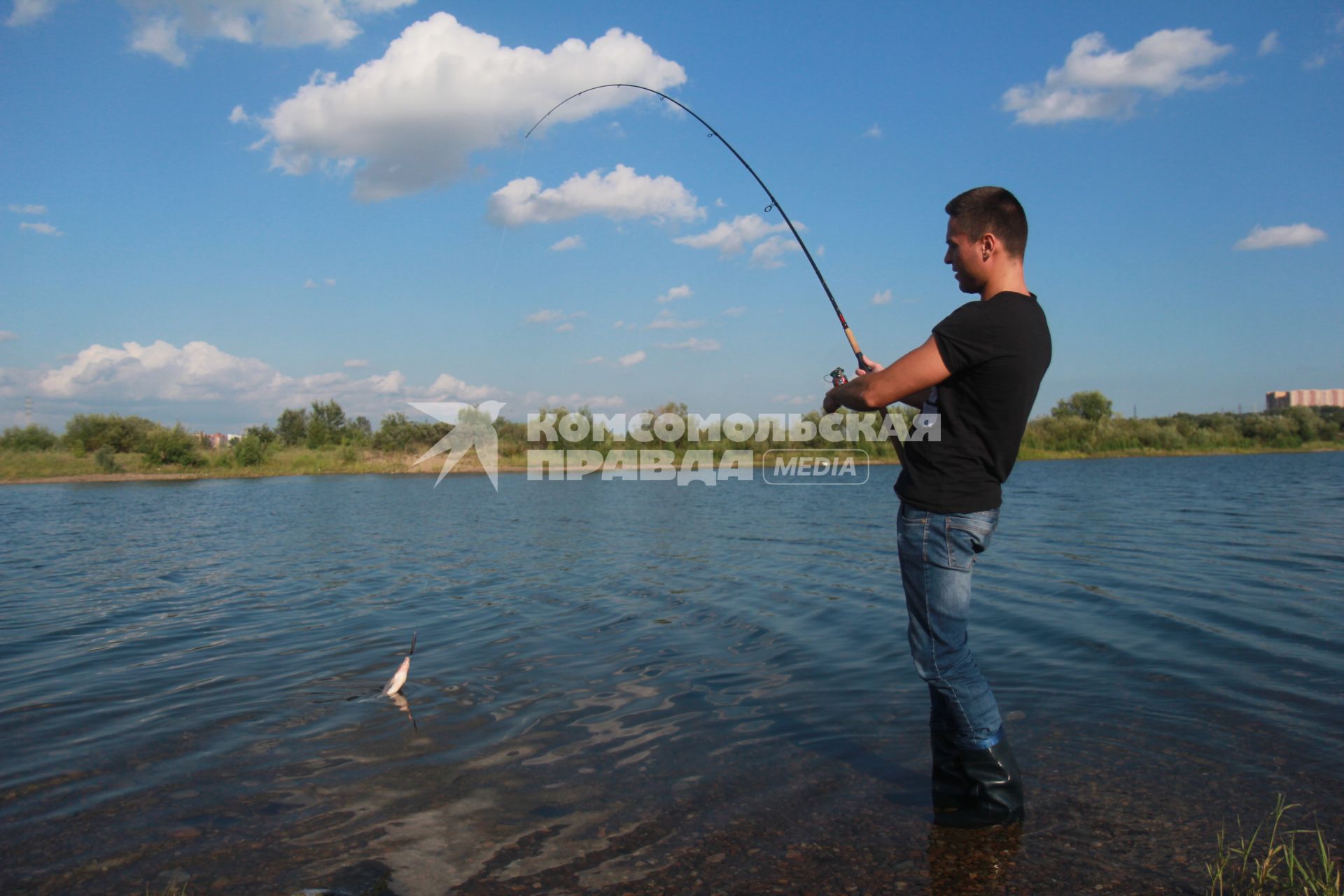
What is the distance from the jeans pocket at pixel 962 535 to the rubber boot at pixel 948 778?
2.50 feet

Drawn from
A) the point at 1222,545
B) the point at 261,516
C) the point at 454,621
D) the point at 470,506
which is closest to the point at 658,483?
the point at 470,506

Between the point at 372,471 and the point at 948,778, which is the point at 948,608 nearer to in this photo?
Result: the point at 948,778

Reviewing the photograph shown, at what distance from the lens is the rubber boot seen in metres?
3.40

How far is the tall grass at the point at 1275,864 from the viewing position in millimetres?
2775

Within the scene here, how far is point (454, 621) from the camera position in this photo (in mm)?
8375

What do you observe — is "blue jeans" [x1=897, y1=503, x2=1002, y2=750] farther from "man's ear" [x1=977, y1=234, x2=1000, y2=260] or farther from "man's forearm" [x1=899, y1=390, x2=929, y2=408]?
"man's ear" [x1=977, y1=234, x2=1000, y2=260]

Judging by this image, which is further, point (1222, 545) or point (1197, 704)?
point (1222, 545)

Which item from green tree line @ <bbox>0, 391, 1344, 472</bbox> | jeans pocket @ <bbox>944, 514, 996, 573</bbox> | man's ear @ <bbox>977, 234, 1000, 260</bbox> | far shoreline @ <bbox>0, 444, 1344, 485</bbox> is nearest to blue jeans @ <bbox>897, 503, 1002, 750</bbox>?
jeans pocket @ <bbox>944, 514, 996, 573</bbox>

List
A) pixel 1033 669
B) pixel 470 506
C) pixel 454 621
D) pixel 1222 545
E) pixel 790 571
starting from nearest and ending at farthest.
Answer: pixel 1033 669
pixel 454 621
pixel 790 571
pixel 1222 545
pixel 470 506

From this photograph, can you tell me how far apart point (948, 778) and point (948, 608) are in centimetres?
84

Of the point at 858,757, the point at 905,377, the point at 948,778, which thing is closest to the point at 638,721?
the point at 858,757

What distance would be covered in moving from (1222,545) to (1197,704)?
31.5 feet

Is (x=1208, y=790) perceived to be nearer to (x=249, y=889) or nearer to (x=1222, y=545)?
(x=249, y=889)

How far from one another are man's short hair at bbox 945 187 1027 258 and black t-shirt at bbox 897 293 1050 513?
24cm
